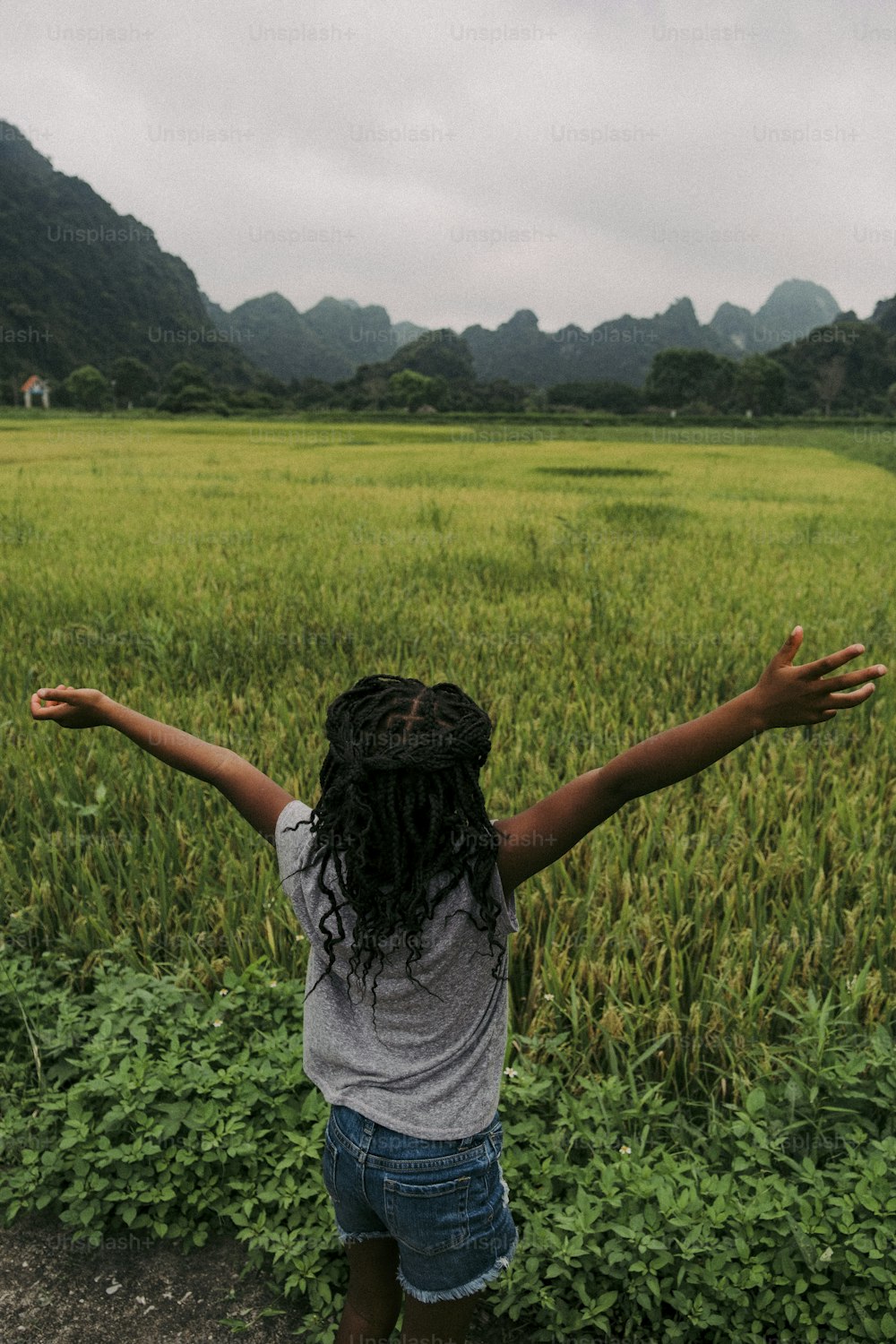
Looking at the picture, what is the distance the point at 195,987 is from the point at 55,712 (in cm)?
101

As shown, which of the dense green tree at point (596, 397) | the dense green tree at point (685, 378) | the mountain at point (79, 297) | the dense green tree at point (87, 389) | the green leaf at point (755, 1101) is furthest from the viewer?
the mountain at point (79, 297)

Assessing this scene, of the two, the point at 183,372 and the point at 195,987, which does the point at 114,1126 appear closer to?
the point at 195,987

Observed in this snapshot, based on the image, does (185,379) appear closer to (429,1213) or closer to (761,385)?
(761,385)

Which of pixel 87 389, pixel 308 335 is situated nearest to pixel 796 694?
pixel 87 389

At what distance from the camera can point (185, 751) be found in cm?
129

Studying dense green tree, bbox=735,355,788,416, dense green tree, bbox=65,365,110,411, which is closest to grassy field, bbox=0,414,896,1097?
dense green tree, bbox=735,355,788,416

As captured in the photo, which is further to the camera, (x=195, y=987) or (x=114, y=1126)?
(x=195, y=987)

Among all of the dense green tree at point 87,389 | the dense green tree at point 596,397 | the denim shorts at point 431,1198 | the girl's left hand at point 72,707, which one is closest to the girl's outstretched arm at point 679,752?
the denim shorts at point 431,1198

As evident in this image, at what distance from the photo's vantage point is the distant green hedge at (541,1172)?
1358mm

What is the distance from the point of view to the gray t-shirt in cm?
105

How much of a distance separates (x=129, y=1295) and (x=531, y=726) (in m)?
2.09

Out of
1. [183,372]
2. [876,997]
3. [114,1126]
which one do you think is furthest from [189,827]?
[183,372]

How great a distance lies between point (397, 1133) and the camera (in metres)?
1.06

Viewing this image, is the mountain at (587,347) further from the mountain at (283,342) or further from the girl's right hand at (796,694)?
Result: the girl's right hand at (796,694)
